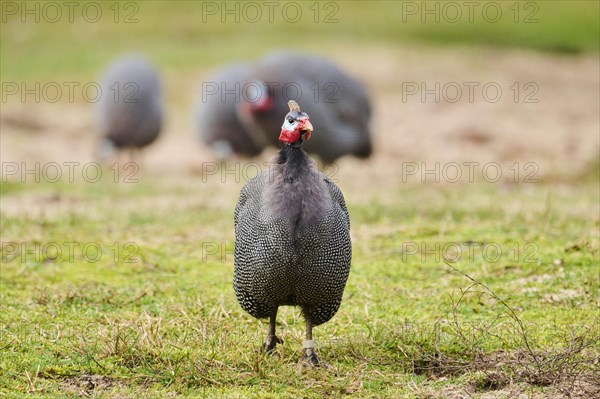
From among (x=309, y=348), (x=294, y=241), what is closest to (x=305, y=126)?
(x=294, y=241)

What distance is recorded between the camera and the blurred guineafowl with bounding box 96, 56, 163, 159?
11.8m

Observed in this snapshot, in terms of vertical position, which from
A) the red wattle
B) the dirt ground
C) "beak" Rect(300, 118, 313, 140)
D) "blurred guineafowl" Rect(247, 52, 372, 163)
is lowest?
the dirt ground

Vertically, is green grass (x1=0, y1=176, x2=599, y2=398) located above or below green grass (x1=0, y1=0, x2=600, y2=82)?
below

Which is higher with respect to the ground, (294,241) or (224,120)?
(294,241)

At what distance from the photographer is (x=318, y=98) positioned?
31.8 ft

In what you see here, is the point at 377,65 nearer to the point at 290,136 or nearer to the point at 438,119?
the point at 438,119

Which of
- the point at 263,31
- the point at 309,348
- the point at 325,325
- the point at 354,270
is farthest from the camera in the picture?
the point at 263,31

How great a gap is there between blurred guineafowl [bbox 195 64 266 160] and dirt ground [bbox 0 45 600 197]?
1.45 ft

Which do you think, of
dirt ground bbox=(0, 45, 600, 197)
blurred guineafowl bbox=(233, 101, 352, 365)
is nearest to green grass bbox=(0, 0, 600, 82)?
dirt ground bbox=(0, 45, 600, 197)

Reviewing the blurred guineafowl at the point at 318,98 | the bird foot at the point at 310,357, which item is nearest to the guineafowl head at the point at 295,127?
the bird foot at the point at 310,357

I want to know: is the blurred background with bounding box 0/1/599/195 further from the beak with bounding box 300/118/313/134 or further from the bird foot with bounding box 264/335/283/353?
the beak with bounding box 300/118/313/134

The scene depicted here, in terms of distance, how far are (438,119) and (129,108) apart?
4.33 meters

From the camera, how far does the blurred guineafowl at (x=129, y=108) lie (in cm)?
1178

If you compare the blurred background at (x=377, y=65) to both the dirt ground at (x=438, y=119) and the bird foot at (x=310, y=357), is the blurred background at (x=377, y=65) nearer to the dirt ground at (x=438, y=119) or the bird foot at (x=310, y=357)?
the dirt ground at (x=438, y=119)
